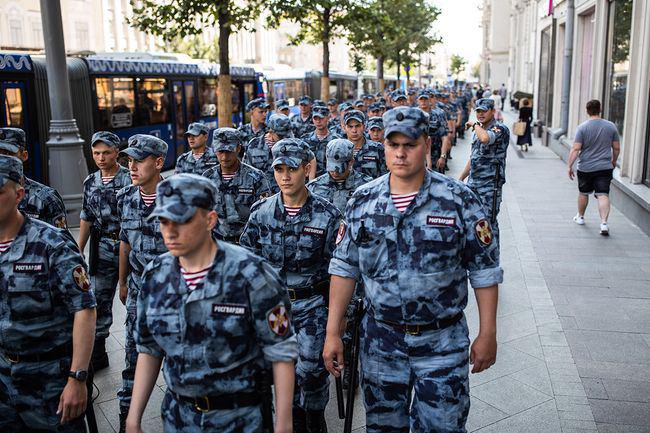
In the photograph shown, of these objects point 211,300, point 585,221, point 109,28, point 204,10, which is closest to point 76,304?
point 211,300

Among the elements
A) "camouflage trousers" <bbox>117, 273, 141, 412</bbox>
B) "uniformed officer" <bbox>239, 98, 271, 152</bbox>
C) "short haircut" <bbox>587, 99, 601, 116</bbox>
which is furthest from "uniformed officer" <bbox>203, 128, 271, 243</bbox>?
"short haircut" <bbox>587, 99, 601, 116</bbox>

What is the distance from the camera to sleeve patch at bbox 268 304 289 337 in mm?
2758

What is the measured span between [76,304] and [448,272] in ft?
6.20

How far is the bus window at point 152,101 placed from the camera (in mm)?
17250

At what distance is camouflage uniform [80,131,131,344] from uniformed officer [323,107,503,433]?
2.83 metres

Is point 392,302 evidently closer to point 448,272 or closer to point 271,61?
point 448,272

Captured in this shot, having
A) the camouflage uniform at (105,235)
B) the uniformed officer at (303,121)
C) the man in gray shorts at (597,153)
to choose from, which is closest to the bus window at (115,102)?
the uniformed officer at (303,121)

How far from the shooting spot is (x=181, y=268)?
2799 millimetres

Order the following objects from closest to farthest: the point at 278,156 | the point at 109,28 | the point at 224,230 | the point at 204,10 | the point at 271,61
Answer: the point at 278,156 → the point at 224,230 → the point at 204,10 → the point at 109,28 → the point at 271,61

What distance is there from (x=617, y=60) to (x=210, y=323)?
13.7 metres

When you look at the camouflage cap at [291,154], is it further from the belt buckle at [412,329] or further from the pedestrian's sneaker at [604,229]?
the pedestrian's sneaker at [604,229]

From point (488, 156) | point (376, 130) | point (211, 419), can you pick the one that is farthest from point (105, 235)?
point (488, 156)

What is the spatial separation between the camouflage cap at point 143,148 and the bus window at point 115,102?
1157cm

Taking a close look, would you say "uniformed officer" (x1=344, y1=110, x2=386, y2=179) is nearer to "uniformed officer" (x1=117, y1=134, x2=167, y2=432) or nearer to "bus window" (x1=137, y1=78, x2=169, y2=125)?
"uniformed officer" (x1=117, y1=134, x2=167, y2=432)
